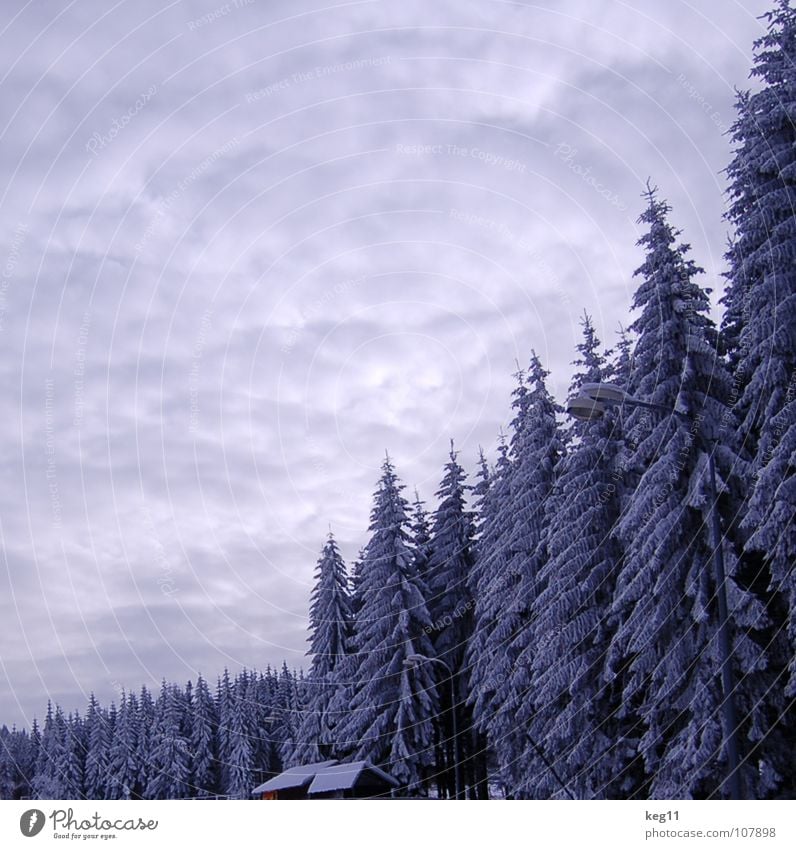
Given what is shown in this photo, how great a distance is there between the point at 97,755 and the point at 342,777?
5389 centimetres

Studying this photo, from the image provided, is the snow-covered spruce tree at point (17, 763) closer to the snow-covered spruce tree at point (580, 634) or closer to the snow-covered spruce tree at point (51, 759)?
the snow-covered spruce tree at point (51, 759)

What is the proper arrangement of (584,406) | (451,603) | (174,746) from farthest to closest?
1. (174,746)
2. (451,603)
3. (584,406)

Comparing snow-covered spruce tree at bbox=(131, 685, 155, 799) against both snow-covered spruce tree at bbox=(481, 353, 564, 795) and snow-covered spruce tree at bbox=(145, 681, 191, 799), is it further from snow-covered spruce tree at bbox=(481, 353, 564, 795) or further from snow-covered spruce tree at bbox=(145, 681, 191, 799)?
snow-covered spruce tree at bbox=(481, 353, 564, 795)

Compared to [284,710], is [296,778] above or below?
below

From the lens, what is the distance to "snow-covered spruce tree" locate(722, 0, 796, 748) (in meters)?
18.3

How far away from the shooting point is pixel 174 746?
235 ft

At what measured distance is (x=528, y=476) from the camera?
3381cm

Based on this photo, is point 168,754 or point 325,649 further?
point 168,754

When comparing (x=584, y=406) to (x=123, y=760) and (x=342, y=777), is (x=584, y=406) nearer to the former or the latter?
(x=342, y=777)

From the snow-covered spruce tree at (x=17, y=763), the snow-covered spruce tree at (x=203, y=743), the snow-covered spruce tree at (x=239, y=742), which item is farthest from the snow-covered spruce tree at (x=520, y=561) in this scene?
the snow-covered spruce tree at (x=203, y=743)

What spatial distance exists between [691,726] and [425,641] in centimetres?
2081

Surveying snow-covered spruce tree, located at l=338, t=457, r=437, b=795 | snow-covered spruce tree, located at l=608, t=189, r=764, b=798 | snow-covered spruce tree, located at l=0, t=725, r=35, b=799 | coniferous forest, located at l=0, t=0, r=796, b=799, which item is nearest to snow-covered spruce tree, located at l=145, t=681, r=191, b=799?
snow-covered spruce tree, located at l=0, t=725, r=35, b=799

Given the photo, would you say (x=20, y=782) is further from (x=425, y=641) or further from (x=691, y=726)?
(x=691, y=726)

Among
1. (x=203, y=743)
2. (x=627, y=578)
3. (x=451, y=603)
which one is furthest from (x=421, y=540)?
(x=203, y=743)
